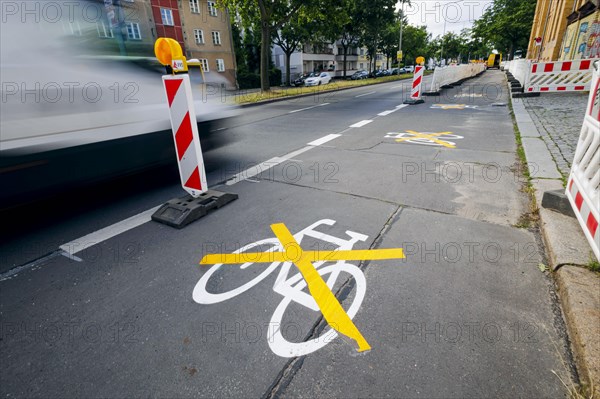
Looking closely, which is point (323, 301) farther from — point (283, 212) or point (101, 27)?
point (101, 27)

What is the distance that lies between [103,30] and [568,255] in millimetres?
5034

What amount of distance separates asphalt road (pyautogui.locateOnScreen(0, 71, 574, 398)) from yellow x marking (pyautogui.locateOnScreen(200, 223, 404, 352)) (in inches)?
2.7

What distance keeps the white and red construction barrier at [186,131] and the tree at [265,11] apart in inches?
700

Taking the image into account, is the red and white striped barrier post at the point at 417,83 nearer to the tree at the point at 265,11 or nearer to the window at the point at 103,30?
the tree at the point at 265,11

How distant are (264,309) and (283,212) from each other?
1575mm

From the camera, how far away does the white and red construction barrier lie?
10.3ft

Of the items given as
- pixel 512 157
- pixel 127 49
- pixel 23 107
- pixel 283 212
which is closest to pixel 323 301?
pixel 283 212

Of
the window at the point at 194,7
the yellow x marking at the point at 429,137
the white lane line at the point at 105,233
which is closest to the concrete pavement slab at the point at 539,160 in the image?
the yellow x marking at the point at 429,137

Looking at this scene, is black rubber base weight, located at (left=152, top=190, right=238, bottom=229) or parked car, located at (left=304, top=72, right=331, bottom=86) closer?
black rubber base weight, located at (left=152, top=190, right=238, bottom=229)

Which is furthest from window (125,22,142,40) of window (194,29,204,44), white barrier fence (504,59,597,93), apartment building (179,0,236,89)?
window (194,29,204,44)

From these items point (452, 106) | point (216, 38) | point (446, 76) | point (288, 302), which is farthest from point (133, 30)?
point (216, 38)

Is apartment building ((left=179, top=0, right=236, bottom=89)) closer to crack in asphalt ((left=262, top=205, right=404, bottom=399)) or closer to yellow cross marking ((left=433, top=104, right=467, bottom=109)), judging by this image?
yellow cross marking ((left=433, top=104, right=467, bottom=109))

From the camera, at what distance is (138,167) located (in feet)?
12.6

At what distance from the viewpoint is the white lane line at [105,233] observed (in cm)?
295
